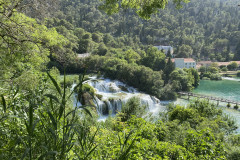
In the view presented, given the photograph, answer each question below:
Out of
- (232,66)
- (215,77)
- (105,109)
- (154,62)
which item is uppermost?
(154,62)

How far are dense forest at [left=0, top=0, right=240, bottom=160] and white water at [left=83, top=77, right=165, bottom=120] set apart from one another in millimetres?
1535

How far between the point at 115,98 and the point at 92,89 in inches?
88.9

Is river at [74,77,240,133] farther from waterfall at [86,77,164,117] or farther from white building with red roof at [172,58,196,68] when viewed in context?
white building with red roof at [172,58,196,68]

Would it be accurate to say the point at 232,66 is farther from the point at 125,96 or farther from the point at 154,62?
the point at 125,96

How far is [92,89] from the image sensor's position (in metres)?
16.3

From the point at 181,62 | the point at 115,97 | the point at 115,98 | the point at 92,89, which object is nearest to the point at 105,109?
the point at 115,98

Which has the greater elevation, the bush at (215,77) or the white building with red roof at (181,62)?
the white building with red roof at (181,62)

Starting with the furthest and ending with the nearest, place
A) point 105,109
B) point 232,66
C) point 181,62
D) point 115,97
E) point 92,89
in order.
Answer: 1. point 232,66
2. point 181,62
3. point 115,97
4. point 92,89
5. point 105,109

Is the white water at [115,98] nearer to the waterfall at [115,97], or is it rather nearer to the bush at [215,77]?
the waterfall at [115,97]

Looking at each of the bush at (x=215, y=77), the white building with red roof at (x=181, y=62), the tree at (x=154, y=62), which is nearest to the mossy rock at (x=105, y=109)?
the tree at (x=154, y=62)

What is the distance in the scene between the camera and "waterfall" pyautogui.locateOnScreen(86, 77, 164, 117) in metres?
15.8

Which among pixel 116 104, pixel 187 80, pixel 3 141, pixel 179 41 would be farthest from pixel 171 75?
pixel 179 41

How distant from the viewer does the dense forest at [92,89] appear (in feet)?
4.35

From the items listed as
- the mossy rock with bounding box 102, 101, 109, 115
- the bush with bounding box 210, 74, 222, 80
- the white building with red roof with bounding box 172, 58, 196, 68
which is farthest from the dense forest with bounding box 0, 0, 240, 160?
the white building with red roof with bounding box 172, 58, 196, 68
